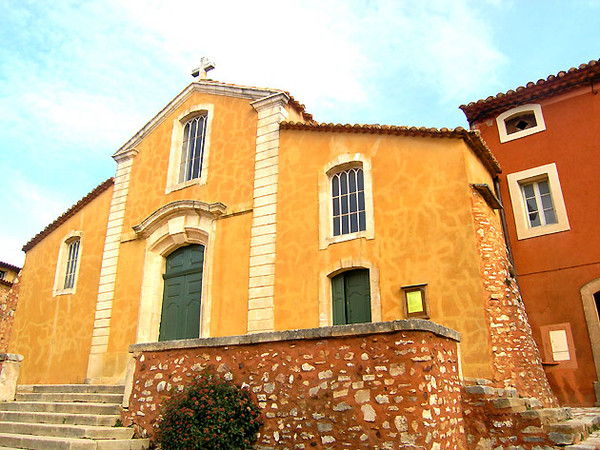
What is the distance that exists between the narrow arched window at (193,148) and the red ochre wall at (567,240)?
7.76 metres

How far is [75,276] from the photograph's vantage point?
15.1 meters

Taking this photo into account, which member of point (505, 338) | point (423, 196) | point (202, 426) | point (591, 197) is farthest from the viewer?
point (591, 197)

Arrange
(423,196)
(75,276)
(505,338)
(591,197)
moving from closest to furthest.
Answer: (505,338), (423,196), (591,197), (75,276)

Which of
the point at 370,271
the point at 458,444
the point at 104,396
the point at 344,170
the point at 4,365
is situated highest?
the point at 344,170

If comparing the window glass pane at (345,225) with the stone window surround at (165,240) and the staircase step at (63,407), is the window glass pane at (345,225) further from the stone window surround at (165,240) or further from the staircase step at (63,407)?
the staircase step at (63,407)

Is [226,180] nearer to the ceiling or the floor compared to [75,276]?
nearer to the ceiling

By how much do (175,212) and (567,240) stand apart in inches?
360

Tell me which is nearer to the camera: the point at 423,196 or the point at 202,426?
the point at 202,426

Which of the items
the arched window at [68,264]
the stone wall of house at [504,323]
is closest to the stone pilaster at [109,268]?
the arched window at [68,264]

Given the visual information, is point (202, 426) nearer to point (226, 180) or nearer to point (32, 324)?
point (226, 180)

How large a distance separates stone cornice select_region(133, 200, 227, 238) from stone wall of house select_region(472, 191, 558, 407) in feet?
19.8

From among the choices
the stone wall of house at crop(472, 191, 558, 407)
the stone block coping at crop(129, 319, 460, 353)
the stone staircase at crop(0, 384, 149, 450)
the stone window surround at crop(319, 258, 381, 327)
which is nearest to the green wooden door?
the stone staircase at crop(0, 384, 149, 450)

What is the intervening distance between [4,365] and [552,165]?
12.5 m

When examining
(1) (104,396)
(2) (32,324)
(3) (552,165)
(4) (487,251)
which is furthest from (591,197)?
(2) (32,324)
